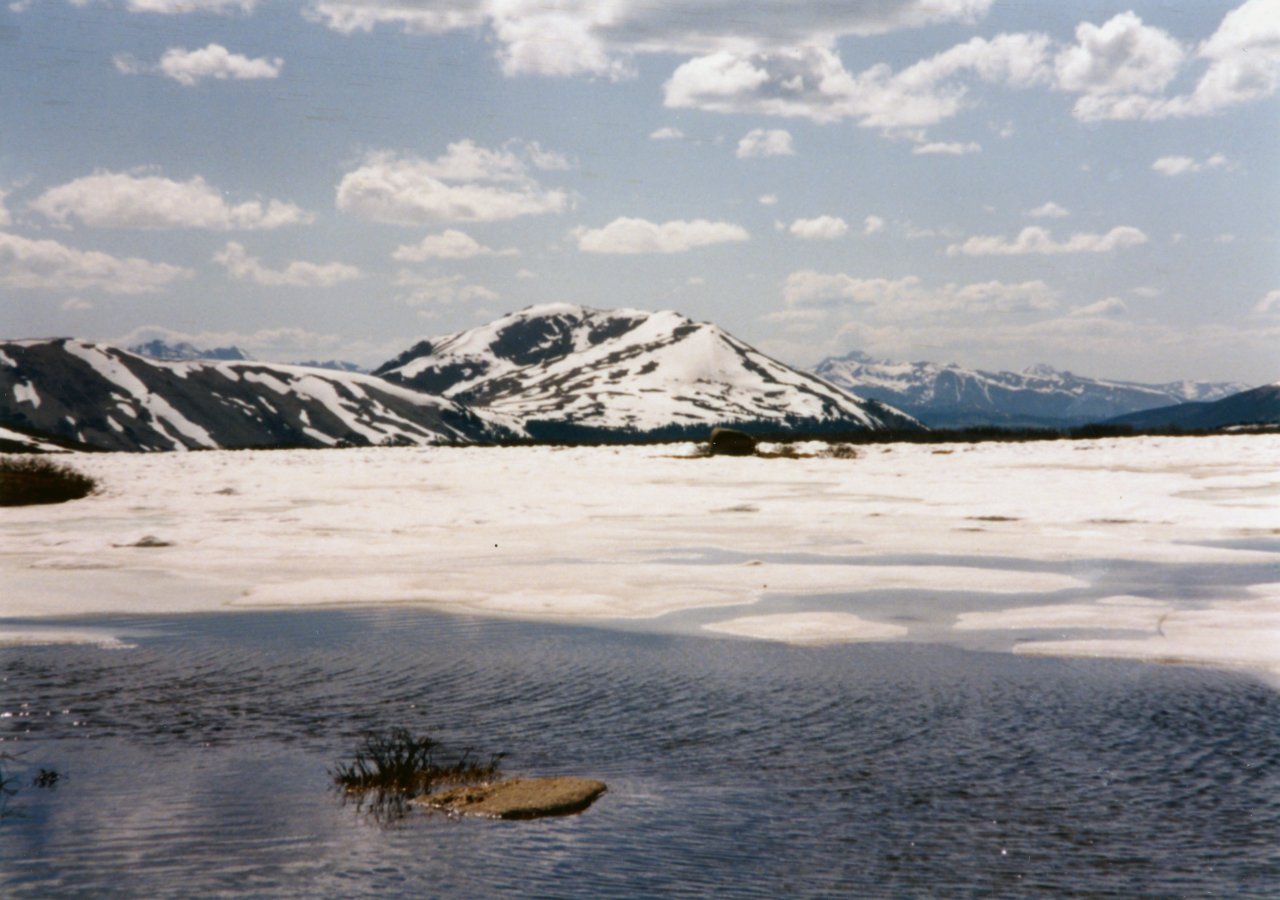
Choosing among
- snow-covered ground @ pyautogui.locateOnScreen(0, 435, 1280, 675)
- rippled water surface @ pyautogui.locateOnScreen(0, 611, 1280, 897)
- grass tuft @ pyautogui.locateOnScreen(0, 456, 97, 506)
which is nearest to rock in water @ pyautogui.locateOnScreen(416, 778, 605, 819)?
rippled water surface @ pyautogui.locateOnScreen(0, 611, 1280, 897)

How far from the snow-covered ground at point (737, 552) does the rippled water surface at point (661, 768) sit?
277cm

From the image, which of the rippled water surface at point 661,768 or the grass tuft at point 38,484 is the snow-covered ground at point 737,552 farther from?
the rippled water surface at point 661,768

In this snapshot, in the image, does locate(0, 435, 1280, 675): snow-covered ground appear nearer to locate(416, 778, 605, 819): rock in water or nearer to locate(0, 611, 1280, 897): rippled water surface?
locate(0, 611, 1280, 897): rippled water surface

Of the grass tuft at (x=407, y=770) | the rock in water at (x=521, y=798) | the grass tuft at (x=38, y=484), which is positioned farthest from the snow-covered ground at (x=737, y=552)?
the rock in water at (x=521, y=798)

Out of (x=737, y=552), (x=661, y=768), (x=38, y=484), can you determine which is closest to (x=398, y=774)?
(x=661, y=768)

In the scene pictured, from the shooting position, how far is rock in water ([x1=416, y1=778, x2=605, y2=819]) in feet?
30.8

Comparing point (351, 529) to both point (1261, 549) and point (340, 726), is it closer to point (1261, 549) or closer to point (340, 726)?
point (340, 726)

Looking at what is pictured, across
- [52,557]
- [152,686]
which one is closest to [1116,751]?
[152,686]

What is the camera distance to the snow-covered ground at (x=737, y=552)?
18859 millimetres

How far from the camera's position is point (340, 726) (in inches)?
484

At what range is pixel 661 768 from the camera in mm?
10703

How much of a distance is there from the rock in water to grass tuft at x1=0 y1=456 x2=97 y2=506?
3551 cm

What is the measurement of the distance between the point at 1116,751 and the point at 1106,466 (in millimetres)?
44363

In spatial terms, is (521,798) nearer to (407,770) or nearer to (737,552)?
(407,770)
